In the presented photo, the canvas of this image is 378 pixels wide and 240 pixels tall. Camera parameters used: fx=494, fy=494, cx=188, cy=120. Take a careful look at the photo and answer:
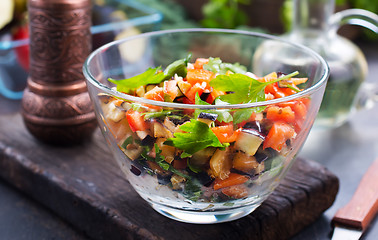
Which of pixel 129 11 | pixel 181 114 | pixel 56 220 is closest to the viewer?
pixel 181 114

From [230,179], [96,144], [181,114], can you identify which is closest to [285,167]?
[230,179]

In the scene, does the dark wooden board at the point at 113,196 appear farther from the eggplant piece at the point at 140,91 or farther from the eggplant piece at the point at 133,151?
the eggplant piece at the point at 140,91

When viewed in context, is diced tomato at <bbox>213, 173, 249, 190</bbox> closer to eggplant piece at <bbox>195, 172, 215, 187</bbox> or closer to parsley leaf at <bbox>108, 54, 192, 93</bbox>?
eggplant piece at <bbox>195, 172, 215, 187</bbox>

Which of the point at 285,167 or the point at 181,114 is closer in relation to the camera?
the point at 181,114

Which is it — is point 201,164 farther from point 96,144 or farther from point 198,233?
point 96,144

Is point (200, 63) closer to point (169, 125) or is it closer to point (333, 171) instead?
point (169, 125)

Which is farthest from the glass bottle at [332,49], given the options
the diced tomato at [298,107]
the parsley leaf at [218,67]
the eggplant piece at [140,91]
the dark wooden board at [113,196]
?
the eggplant piece at [140,91]

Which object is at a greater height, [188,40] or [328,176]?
[188,40]

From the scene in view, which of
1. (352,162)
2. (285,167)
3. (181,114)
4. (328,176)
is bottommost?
(352,162)

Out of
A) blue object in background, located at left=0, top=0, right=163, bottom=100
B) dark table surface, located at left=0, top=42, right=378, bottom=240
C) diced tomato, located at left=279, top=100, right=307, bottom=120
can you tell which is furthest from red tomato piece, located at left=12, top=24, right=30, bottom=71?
diced tomato, located at left=279, top=100, right=307, bottom=120
